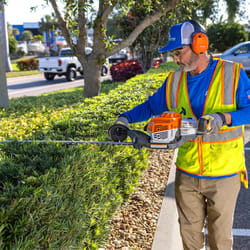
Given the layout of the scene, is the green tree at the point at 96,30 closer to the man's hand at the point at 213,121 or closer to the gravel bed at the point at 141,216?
the gravel bed at the point at 141,216

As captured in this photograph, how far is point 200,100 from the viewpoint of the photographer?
2.47m

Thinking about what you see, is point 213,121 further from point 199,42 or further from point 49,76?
point 49,76

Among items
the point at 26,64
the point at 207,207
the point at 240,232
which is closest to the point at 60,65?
the point at 26,64

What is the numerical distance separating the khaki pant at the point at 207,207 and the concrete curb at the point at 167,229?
2.39 ft

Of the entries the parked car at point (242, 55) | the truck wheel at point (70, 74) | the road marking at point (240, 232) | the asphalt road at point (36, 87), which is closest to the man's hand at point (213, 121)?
the road marking at point (240, 232)

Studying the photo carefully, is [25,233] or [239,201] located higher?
[25,233]

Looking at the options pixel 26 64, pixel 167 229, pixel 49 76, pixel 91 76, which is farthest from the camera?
pixel 26 64

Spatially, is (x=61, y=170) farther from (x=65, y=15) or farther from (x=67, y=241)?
(x=65, y=15)

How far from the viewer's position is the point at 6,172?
2.40 m

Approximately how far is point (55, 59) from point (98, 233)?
19.8m

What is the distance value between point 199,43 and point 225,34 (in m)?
32.1

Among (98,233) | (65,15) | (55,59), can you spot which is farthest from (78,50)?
(55,59)

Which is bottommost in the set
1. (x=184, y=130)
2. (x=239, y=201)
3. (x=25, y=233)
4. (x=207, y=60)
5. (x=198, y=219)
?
(x=239, y=201)

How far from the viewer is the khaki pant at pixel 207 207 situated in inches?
98.2
